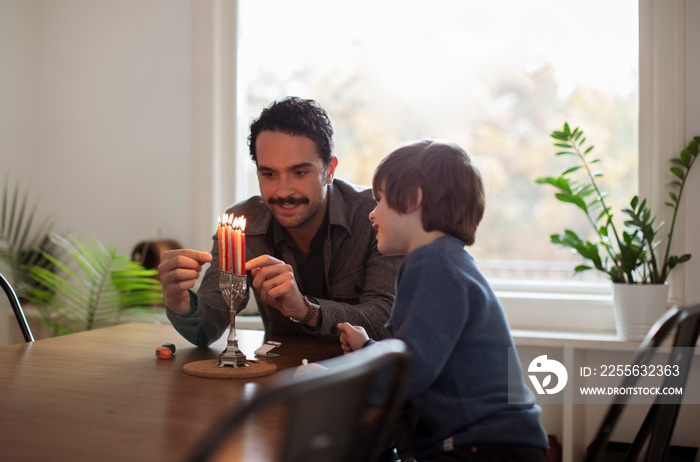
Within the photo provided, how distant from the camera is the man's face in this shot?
197 centimetres

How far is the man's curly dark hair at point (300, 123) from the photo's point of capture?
6.57ft

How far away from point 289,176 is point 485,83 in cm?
152

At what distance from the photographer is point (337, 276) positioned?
2027mm

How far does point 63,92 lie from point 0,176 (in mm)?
549

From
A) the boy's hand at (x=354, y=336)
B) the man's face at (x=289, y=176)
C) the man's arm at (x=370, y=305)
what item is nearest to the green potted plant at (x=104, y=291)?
the man's face at (x=289, y=176)

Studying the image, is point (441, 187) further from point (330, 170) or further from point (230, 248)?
point (330, 170)

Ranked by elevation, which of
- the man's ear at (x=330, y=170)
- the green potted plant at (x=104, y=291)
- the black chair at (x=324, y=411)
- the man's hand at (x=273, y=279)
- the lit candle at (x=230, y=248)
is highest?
the man's ear at (x=330, y=170)

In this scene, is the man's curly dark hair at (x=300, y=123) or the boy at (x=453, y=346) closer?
the boy at (x=453, y=346)

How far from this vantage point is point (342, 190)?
2.19 metres

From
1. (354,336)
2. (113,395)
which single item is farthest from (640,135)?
(113,395)

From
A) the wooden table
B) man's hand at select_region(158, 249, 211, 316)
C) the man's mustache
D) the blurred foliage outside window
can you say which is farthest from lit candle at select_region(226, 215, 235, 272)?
the blurred foliage outside window

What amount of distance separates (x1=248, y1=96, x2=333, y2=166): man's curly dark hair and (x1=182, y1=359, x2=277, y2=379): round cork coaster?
0.80 m

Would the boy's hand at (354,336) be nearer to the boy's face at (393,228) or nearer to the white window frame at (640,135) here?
the boy's face at (393,228)

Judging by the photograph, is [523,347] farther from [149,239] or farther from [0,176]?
[0,176]
